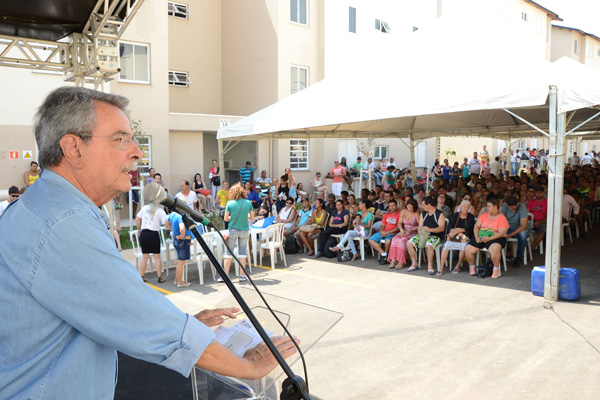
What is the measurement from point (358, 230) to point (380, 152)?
47.3ft

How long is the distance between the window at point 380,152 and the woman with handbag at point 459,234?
15012mm

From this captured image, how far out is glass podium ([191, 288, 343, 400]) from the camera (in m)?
2.40

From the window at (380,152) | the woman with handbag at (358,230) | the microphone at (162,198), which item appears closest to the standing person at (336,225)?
the woman with handbag at (358,230)

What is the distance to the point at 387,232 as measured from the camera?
392 inches

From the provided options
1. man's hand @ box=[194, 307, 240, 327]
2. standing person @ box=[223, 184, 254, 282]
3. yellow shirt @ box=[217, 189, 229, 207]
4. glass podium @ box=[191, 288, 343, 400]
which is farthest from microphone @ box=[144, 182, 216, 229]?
yellow shirt @ box=[217, 189, 229, 207]

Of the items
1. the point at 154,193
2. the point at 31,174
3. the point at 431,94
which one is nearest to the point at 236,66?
the point at 31,174

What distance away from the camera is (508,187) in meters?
13.3

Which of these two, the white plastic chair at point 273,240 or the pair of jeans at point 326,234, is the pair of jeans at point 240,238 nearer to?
the white plastic chair at point 273,240

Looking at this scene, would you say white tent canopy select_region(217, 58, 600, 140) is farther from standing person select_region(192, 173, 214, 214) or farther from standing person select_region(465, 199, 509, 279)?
standing person select_region(192, 173, 214, 214)

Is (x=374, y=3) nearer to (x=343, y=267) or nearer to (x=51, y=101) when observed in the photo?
(x=343, y=267)

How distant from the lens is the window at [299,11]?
790 inches

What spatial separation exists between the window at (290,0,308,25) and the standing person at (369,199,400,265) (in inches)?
510

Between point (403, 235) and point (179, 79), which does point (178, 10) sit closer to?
point (179, 79)

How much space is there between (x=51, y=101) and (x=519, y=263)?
9274 millimetres
